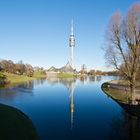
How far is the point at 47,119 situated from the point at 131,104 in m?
12.2

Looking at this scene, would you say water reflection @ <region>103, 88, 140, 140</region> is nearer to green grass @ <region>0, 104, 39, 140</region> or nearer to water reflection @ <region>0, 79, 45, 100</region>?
green grass @ <region>0, 104, 39, 140</region>

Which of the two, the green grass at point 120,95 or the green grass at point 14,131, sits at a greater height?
the green grass at point 120,95

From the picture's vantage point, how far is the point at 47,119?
29500 millimetres

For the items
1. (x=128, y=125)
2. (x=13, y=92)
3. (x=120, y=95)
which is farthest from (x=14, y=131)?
(x=13, y=92)

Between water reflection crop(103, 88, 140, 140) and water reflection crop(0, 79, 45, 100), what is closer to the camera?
water reflection crop(103, 88, 140, 140)

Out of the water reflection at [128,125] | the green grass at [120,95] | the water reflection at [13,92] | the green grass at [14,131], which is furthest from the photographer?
the water reflection at [13,92]

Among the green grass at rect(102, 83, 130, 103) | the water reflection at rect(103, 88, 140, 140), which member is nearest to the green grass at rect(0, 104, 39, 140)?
the water reflection at rect(103, 88, 140, 140)

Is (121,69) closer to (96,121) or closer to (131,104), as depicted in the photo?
(131,104)

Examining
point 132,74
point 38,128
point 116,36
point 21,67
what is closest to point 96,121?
point 38,128

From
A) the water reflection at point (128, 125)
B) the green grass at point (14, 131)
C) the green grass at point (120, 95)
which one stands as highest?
the green grass at point (120, 95)

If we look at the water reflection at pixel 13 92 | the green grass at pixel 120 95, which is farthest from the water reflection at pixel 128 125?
the water reflection at pixel 13 92

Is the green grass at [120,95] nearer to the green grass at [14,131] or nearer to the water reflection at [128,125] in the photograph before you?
the water reflection at [128,125]

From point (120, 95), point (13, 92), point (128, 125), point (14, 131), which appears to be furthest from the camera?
point (13, 92)

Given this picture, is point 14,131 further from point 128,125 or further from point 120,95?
point 120,95
